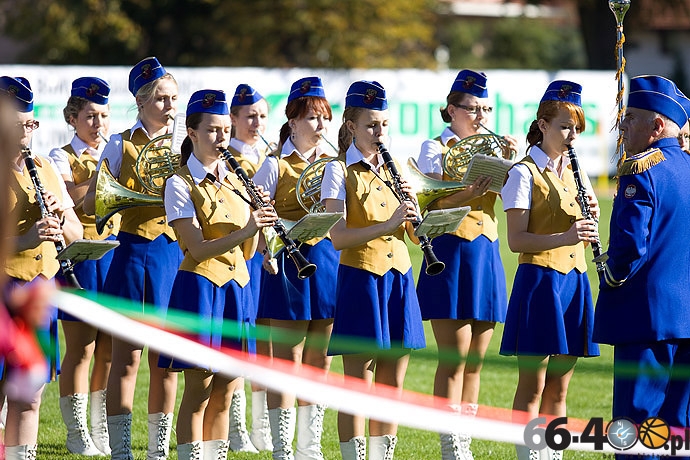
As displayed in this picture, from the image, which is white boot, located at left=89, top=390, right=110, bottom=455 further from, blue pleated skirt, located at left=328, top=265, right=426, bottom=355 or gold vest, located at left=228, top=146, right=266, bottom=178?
blue pleated skirt, located at left=328, top=265, right=426, bottom=355

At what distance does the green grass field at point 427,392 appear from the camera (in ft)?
22.6

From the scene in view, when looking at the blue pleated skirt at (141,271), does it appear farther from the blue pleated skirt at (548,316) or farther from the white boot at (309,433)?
the blue pleated skirt at (548,316)

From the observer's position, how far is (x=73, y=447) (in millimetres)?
6797

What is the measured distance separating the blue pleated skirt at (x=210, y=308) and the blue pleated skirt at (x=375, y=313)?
0.49 m

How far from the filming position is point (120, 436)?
20.4 feet

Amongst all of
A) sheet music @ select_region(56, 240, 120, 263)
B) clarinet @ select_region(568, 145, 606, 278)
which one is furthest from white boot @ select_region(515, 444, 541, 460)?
sheet music @ select_region(56, 240, 120, 263)

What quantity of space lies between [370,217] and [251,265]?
169cm

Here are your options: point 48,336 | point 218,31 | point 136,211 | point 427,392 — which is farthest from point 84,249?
point 218,31

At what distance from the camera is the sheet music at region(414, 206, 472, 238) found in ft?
18.4

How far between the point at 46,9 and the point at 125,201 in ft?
81.3

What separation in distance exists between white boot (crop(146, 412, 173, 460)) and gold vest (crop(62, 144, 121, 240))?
1519 mm

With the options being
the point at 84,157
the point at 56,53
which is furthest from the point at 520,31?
the point at 84,157

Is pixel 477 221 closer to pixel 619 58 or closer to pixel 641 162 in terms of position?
pixel 619 58

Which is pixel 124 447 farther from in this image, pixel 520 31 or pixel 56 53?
pixel 520 31
